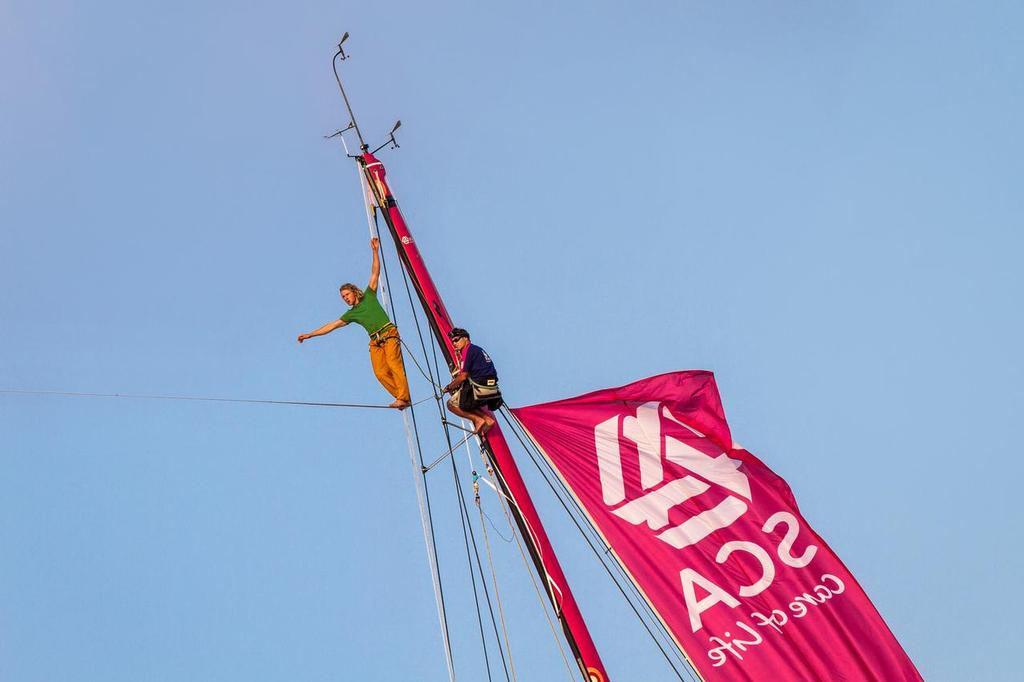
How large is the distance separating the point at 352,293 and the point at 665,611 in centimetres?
601

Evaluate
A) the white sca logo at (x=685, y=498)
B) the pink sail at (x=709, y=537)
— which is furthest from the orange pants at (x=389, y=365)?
the white sca logo at (x=685, y=498)

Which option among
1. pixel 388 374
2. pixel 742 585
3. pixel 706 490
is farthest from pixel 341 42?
pixel 742 585

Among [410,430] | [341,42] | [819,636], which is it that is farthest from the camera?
[341,42]

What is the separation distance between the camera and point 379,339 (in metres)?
17.7

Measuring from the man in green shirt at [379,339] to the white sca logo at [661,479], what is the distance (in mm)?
3131

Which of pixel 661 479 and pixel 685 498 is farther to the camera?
pixel 661 479

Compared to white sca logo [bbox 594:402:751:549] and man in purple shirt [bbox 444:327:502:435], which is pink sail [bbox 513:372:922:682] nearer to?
white sca logo [bbox 594:402:751:549]

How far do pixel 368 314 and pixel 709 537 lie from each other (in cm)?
549

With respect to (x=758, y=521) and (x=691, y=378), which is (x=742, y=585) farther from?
(x=691, y=378)

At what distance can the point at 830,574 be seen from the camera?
14.7m

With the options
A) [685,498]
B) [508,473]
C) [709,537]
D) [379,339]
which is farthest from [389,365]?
[709,537]

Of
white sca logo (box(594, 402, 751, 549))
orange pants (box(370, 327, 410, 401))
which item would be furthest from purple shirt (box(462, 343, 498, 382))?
orange pants (box(370, 327, 410, 401))

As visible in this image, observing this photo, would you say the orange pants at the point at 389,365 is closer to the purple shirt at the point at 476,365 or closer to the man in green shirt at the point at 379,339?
the man in green shirt at the point at 379,339

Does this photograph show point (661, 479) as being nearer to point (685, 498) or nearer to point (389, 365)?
point (685, 498)
